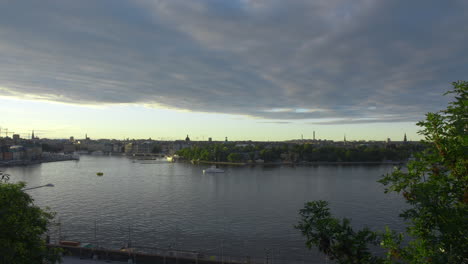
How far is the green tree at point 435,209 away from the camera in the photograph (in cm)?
383

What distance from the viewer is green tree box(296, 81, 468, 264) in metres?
3.83

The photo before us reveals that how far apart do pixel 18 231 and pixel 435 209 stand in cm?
795

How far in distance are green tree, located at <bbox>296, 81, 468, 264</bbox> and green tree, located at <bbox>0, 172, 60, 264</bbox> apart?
6004 mm

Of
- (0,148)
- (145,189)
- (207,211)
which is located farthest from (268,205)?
(0,148)

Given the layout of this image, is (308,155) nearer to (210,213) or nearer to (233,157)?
(233,157)

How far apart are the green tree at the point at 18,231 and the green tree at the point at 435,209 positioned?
6004mm

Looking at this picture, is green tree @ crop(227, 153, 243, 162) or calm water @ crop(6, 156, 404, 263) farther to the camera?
green tree @ crop(227, 153, 243, 162)

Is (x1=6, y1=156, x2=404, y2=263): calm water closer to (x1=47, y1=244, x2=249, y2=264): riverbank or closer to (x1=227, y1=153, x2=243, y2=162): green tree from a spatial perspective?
(x1=47, y1=244, x2=249, y2=264): riverbank

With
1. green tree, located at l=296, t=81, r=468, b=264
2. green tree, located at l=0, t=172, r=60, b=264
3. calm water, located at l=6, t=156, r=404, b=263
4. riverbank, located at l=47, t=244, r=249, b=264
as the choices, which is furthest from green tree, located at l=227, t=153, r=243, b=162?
green tree, located at l=296, t=81, r=468, b=264

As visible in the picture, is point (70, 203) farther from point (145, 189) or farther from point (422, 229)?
point (422, 229)

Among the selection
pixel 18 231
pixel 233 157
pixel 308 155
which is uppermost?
pixel 18 231

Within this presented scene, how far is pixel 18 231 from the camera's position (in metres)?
7.29

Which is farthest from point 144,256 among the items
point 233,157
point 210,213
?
point 233,157

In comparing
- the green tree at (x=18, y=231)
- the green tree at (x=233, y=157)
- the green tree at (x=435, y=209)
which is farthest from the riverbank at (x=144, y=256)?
the green tree at (x=233, y=157)
